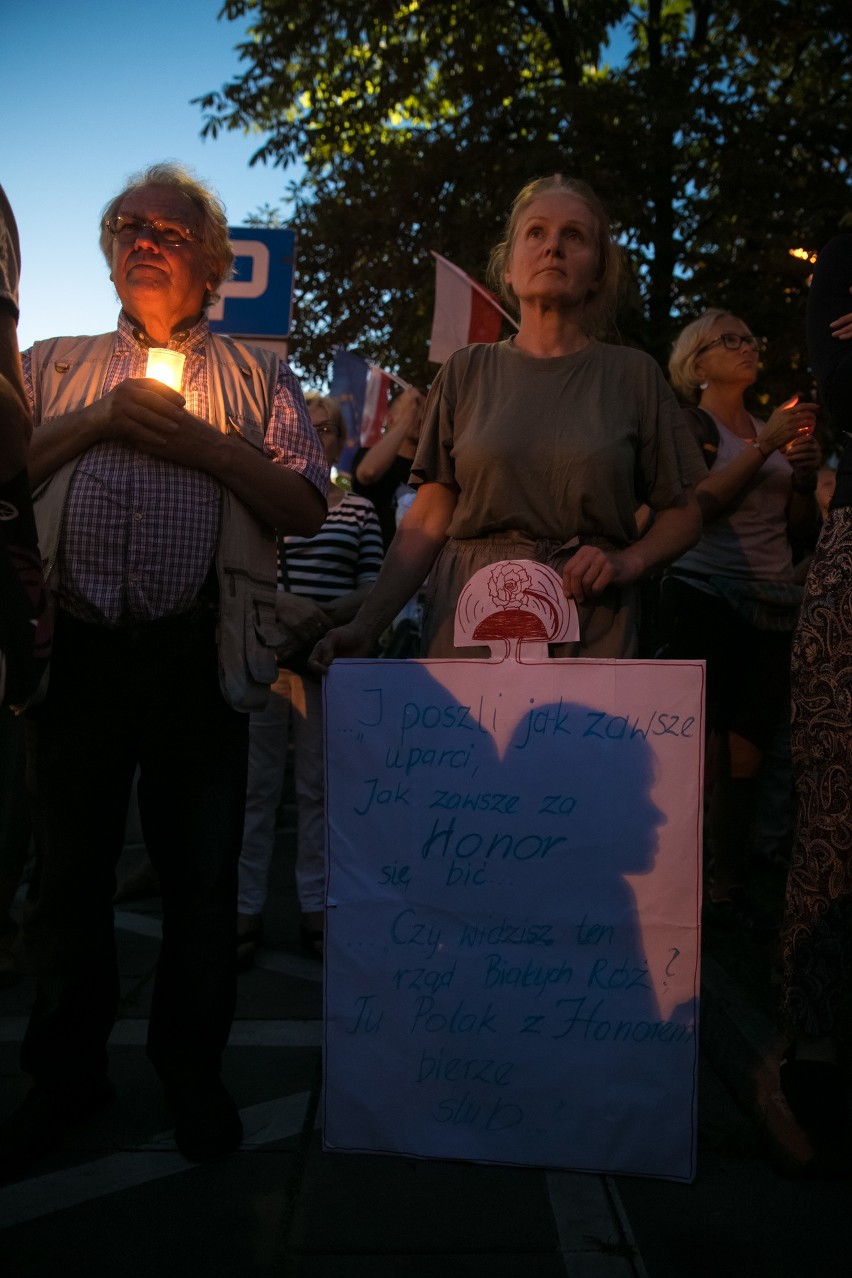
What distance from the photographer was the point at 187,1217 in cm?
242

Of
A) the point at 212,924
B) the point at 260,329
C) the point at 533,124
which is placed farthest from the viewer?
the point at 533,124

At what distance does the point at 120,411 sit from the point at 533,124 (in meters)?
13.1

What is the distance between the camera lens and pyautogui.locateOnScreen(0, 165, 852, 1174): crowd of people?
269 centimetres

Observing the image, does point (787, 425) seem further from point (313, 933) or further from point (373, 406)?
point (373, 406)

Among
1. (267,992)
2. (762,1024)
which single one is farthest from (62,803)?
(762,1024)

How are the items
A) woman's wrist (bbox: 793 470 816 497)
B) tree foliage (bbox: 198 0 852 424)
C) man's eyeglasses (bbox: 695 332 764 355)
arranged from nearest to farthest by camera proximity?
woman's wrist (bbox: 793 470 816 497) → man's eyeglasses (bbox: 695 332 764 355) → tree foliage (bbox: 198 0 852 424)

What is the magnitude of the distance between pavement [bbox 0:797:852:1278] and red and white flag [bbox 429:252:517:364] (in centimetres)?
496

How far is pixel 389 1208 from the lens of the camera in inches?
97.0

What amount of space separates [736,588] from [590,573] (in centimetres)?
194

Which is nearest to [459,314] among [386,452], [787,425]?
[386,452]

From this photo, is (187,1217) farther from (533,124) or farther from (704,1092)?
(533,124)

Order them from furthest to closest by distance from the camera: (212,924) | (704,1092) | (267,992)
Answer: (267,992), (704,1092), (212,924)

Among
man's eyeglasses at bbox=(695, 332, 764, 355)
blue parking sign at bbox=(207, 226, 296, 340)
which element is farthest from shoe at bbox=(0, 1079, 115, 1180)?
blue parking sign at bbox=(207, 226, 296, 340)

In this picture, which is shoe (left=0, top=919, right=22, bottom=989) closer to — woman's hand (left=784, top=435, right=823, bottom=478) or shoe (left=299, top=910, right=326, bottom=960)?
shoe (left=299, top=910, right=326, bottom=960)
